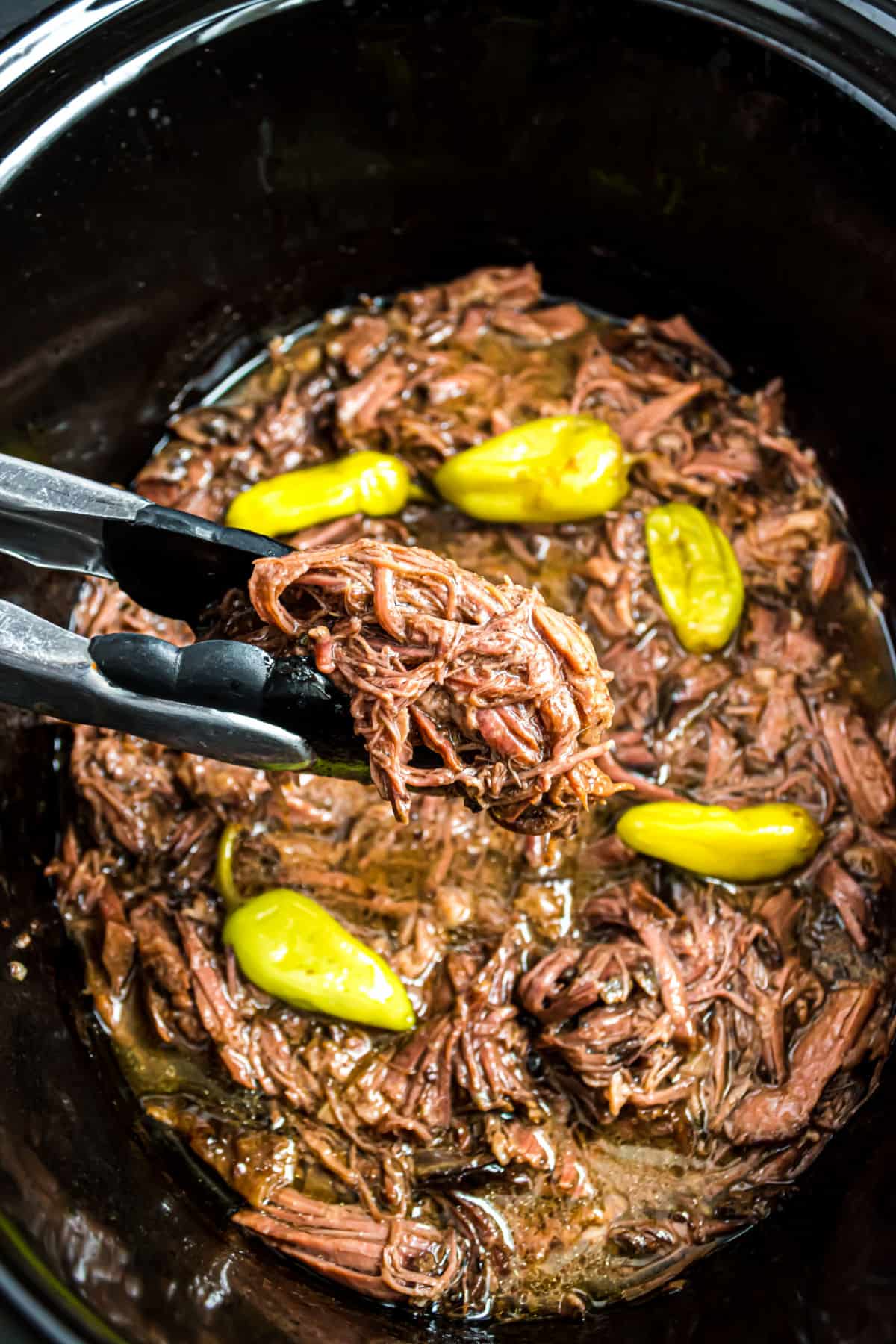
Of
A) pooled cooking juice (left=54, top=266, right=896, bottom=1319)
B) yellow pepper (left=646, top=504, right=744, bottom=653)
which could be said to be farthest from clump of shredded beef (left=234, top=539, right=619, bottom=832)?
yellow pepper (left=646, top=504, right=744, bottom=653)

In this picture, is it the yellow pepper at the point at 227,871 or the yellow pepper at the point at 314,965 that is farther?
the yellow pepper at the point at 227,871

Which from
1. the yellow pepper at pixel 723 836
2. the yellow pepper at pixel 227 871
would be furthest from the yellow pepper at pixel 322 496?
the yellow pepper at pixel 723 836

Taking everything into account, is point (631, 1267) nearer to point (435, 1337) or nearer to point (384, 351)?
point (435, 1337)

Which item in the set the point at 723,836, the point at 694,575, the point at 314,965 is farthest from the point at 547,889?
the point at 694,575

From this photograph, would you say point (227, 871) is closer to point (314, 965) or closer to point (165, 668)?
point (314, 965)

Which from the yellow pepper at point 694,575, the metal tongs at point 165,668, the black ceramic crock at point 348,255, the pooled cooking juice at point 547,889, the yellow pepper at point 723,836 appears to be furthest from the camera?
the yellow pepper at point 694,575

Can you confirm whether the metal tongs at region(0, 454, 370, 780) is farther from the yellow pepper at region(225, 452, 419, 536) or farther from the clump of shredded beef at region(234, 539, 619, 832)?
the yellow pepper at region(225, 452, 419, 536)

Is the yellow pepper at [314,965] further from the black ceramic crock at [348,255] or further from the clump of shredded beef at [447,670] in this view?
the clump of shredded beef at [447,670]

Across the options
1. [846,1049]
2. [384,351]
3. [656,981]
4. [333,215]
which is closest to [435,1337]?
[656,981]
